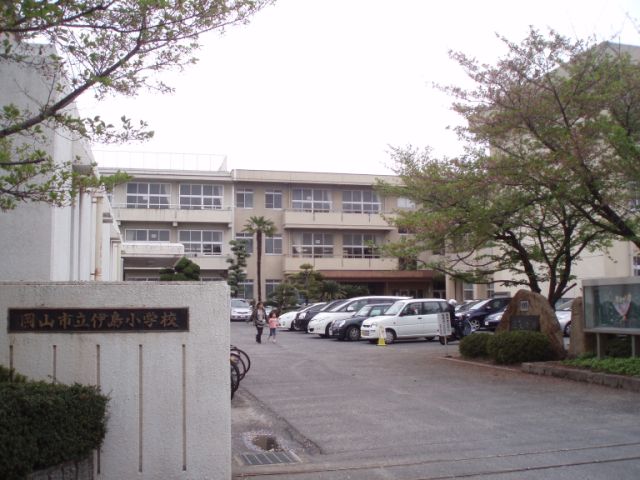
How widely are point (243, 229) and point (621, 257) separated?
31.0 metres

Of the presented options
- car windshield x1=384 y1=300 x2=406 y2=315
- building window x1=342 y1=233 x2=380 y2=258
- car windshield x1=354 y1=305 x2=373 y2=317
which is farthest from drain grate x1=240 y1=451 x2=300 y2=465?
building window x1=342 y1=233 x2=380 y2=258

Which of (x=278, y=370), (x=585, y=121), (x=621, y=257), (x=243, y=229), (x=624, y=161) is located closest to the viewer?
(x=624, y=161)

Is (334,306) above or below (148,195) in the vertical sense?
below

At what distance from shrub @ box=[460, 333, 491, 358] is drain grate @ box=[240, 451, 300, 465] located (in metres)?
9.76

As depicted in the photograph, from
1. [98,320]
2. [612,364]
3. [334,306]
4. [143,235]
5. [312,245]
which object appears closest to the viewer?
[98,320]

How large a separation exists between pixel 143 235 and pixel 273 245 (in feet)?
34.3

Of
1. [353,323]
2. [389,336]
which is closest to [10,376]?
[389,336]

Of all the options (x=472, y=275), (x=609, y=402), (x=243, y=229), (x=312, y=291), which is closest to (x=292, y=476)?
(x=609, y=402)

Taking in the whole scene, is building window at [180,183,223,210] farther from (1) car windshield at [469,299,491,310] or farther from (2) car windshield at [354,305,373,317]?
(1) car windshield at [469,299,491,310]

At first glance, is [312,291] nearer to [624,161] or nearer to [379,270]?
[379,270]

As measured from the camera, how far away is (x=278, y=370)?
1541 centimetres

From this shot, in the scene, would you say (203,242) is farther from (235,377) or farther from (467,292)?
(235,377)

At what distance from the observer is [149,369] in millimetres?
6109

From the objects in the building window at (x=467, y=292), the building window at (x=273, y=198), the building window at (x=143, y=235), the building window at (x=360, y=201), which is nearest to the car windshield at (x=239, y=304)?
the building window at (x=143, y=235)
